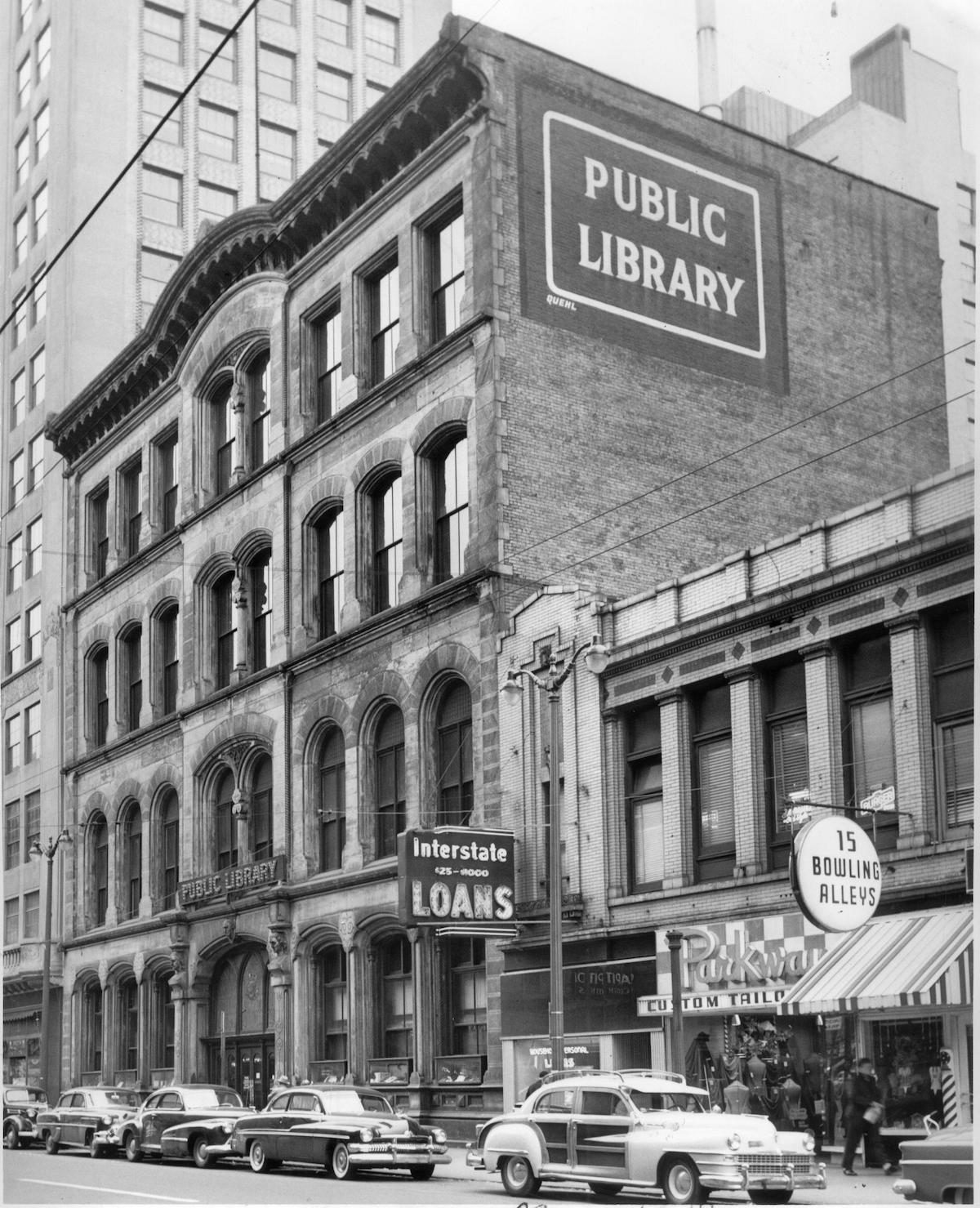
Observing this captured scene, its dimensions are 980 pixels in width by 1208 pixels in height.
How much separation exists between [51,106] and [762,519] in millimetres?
27377

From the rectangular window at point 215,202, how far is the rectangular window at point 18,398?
817 centimetres

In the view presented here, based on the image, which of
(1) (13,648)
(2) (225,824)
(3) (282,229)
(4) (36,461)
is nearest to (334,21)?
(3) (282,229)

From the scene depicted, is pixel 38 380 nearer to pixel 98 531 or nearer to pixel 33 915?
pixel 98 531

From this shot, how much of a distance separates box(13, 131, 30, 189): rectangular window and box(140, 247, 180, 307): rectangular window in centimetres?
433

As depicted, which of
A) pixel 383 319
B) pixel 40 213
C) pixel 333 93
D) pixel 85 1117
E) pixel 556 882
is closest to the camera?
pixel 556 882

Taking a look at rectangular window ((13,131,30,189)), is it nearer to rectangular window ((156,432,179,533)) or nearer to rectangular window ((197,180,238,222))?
rectangular window ((197,180,238,222))

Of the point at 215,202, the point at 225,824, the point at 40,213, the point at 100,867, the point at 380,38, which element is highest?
the point at 380,38

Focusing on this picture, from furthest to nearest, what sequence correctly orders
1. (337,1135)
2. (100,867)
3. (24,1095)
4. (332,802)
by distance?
(100,867) → (24,1095) → (332,802) → (337,1135)

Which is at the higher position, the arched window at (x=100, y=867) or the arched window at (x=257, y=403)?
the arched window at (x=257, y=403)

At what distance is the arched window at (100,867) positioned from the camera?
48.9 meters

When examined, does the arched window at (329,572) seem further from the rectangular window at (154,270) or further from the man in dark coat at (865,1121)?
the man in dark coat at (865,1121)

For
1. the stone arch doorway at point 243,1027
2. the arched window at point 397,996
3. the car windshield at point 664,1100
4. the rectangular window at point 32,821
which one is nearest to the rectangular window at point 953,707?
the car windshield at point 664,1100

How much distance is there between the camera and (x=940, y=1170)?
16.3 meters

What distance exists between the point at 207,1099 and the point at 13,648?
2960 cm
